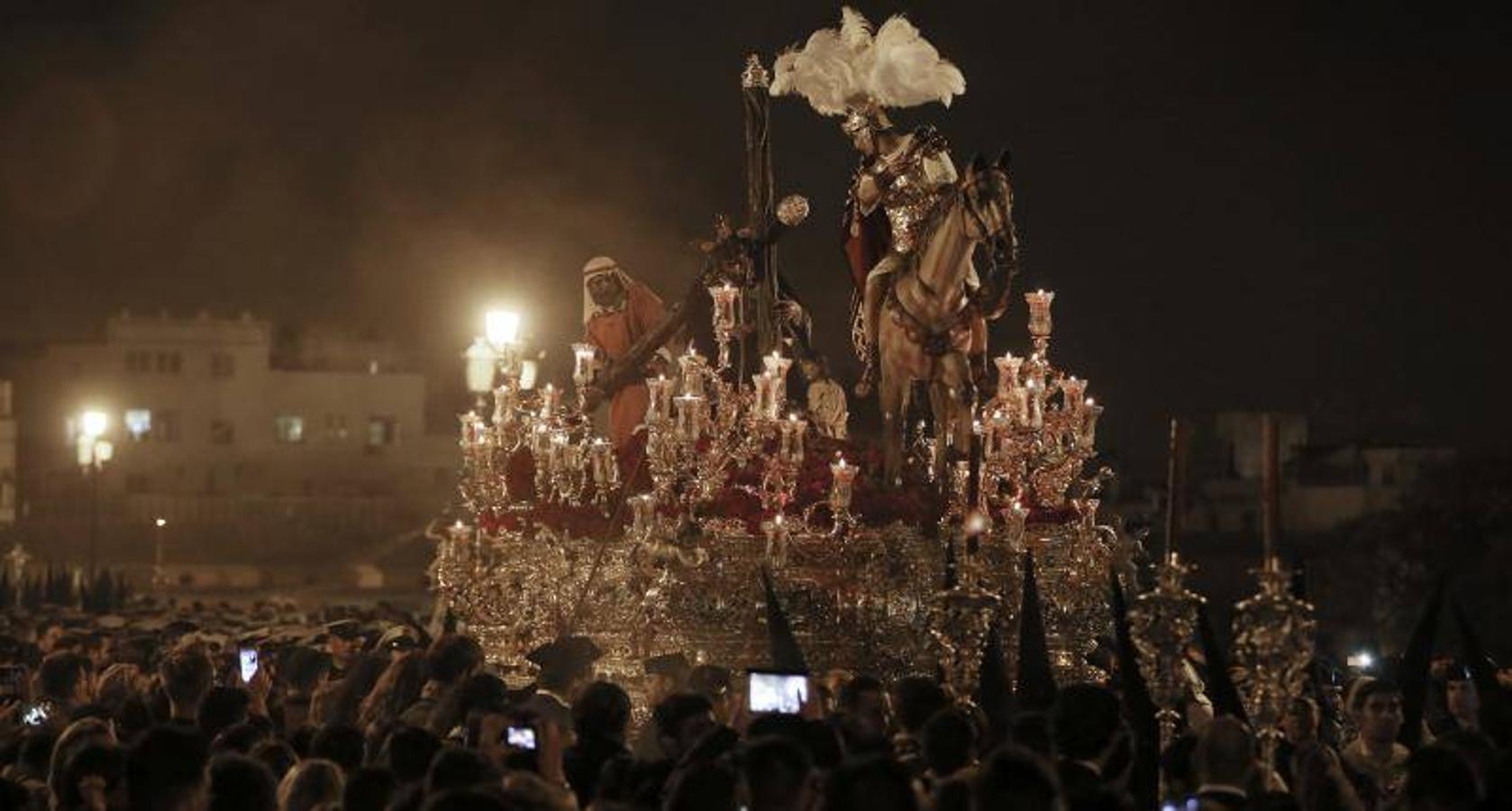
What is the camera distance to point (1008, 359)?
63.2ft

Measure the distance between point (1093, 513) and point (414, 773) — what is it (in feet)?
31.3

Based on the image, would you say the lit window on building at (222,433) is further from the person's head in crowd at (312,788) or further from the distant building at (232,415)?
the person's head in crowd at (312,788)

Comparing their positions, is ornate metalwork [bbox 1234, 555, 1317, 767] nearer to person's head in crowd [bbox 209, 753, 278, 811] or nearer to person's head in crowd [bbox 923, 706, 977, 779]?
person's head in crowd [bbox 923, 706, 977, 779]

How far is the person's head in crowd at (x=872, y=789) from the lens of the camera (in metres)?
8.48

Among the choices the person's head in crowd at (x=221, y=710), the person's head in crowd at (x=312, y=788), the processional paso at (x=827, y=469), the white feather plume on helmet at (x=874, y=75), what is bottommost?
the person's head in crowd at (x=312, y=788)

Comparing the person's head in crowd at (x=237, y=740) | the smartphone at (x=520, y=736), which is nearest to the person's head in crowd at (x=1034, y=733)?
the smartphone at (x=520, y=736)

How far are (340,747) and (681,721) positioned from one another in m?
1.52

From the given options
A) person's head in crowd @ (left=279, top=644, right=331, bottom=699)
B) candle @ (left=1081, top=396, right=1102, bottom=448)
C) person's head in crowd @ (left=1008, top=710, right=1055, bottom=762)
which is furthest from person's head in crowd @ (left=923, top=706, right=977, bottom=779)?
person's head in crowd @ (left=279, top=644, right=331, bottom=699)

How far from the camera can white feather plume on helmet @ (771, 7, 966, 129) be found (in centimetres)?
1958

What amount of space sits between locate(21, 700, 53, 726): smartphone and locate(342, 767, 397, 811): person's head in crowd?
7.33 meters

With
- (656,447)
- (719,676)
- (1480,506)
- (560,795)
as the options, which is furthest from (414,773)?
(1480,506)

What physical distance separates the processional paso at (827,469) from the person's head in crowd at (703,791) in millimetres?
7929

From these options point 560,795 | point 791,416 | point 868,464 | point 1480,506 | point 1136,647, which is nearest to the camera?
point 560,795

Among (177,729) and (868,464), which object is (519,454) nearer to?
(868,464)
